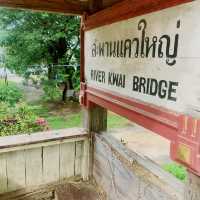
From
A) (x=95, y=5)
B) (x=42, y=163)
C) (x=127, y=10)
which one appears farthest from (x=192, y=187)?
(x=95, y=5)

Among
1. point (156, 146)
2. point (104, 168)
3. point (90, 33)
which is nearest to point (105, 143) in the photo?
point (104, 168)

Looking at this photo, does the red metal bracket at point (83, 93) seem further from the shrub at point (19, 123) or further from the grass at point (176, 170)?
the grass at point (176, 170)

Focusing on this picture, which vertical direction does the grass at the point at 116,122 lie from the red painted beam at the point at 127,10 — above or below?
below

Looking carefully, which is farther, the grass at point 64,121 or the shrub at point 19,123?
the grass at point 64,121

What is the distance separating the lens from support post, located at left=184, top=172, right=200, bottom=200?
1.45 m

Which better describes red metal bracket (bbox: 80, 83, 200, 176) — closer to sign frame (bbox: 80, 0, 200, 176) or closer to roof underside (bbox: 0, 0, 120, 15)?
sign frame (bbox: 80, 0, 200, 176)

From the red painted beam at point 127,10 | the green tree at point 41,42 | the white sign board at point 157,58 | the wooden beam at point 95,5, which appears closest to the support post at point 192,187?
the white sign board at point 157,58

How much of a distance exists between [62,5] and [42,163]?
1786 mm

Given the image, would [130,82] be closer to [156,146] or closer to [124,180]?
[124,180]

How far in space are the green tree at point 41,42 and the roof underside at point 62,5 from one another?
13.1ft

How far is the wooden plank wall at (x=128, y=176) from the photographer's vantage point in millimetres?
1891

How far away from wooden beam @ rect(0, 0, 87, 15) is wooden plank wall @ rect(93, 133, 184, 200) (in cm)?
146

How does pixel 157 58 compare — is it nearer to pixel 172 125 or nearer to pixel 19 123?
pixel 172 125

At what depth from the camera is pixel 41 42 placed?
6.95 m
